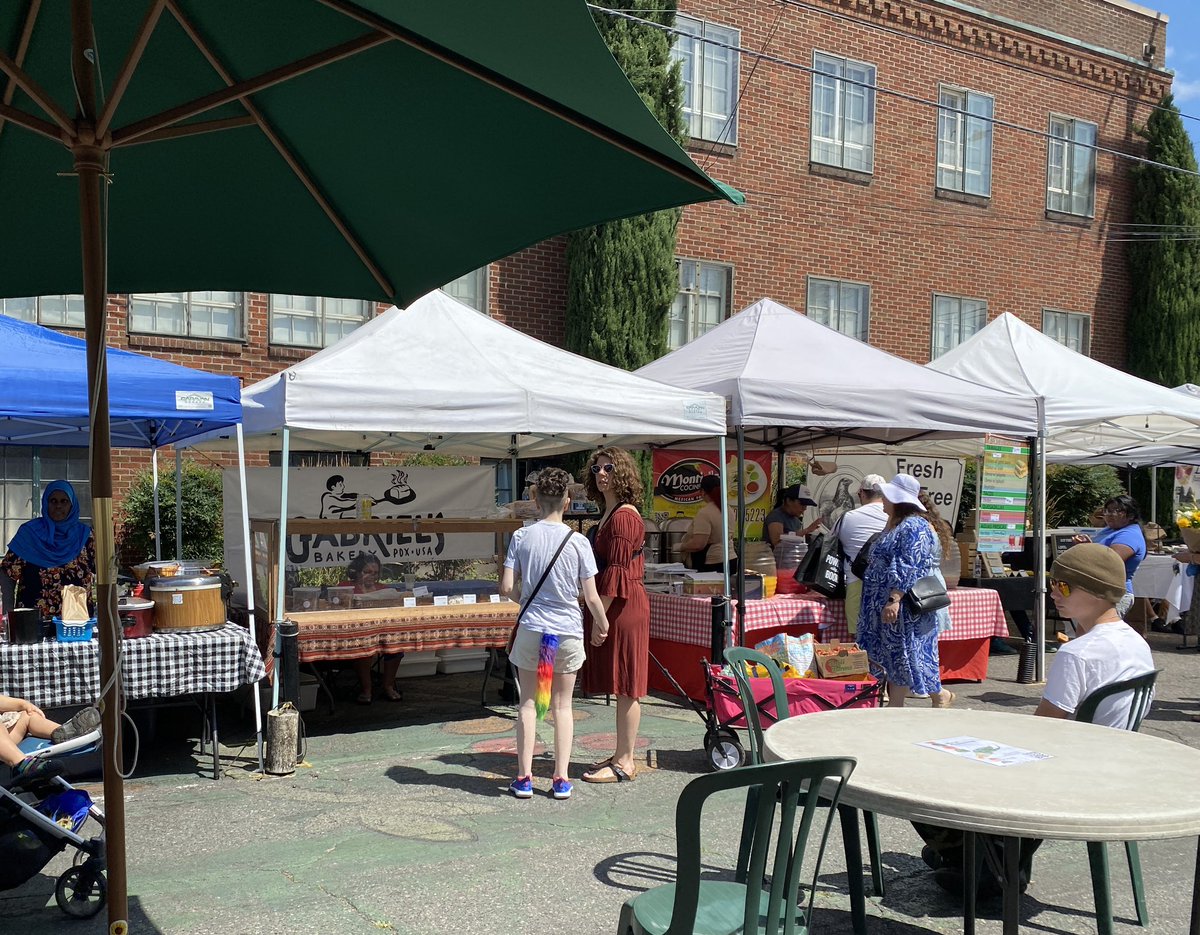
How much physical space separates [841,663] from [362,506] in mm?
3909

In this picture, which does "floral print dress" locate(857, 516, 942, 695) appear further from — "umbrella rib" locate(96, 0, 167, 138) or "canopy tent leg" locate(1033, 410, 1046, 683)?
"umbrella rib" locate(96, 0, 167, 138)

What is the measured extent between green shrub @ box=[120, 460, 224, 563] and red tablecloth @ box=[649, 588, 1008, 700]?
Result: 18.4 ft

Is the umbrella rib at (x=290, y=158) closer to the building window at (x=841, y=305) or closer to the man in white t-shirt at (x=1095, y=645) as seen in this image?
the man in white t-shirt at (x=1095, y=645)

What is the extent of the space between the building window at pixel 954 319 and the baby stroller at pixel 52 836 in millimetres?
16456

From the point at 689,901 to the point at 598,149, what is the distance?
200cm

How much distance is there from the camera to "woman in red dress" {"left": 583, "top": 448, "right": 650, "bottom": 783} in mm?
6406

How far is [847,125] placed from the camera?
1762 cm

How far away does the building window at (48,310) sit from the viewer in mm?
11977

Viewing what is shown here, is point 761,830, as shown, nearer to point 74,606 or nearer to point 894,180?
point 74,606

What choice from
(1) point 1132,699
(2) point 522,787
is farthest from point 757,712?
(2) point 522,787

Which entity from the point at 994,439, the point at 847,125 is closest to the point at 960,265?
the point at 847,125

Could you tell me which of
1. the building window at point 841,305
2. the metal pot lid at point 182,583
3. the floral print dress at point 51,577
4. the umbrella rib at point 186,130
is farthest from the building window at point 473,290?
the umbrella rib at point 186,130

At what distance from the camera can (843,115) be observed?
57.7 ft

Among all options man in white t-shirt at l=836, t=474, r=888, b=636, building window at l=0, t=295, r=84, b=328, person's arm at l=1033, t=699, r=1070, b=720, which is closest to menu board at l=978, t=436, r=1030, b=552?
man in white t-shirt at l=836, t=474, r=888, b=636
